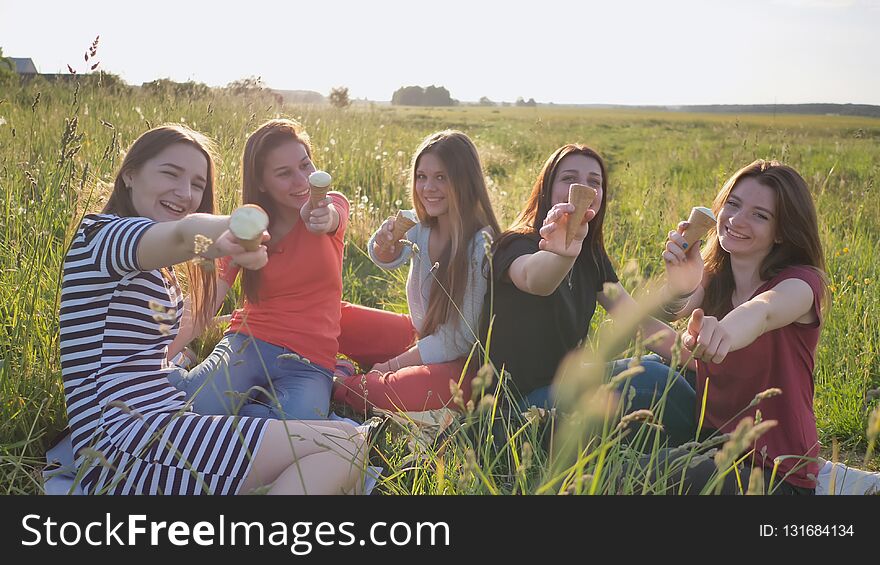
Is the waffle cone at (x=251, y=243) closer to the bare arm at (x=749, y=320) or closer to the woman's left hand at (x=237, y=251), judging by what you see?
the woman's left hand at (x=237, y=251)

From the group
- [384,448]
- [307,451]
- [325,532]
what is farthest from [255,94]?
[325,532]

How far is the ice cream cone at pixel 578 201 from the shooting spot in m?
2.08

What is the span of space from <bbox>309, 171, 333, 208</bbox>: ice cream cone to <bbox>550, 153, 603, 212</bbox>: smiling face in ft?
3.16

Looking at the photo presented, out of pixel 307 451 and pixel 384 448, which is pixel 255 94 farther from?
pixel 307 451

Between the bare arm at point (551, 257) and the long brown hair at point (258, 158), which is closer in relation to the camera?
the bare arm at point (551, 257)

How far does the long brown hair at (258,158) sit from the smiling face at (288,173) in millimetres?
25

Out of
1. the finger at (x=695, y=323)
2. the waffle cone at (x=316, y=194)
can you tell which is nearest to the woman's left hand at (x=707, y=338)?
the finger at (x=695, y=323)

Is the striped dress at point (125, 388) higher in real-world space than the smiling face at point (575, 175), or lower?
lower

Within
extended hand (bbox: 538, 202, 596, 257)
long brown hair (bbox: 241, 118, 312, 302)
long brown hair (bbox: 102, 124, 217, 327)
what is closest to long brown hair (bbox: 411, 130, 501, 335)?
long brown hair (bbox: 241, 118, 312, 302)

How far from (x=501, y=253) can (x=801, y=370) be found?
1.18 m

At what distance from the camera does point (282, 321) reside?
10.8 feet

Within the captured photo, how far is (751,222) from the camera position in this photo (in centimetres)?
264

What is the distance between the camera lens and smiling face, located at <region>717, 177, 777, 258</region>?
2637mm

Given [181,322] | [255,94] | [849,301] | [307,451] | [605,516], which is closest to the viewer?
[605,516]
